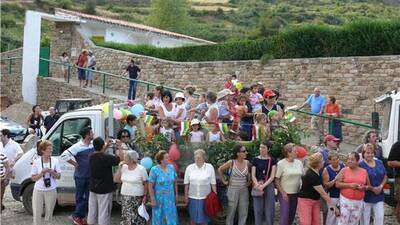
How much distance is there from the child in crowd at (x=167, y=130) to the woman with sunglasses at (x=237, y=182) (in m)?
1.07

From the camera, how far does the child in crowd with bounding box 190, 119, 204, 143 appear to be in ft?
32.1

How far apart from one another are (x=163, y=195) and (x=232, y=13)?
59.6 meters

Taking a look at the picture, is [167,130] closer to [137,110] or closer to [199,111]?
[137,110]

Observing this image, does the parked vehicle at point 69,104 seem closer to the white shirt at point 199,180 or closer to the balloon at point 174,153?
the balloon at point 174,153

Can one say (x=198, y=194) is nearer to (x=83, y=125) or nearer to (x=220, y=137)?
(x=220, y=137)

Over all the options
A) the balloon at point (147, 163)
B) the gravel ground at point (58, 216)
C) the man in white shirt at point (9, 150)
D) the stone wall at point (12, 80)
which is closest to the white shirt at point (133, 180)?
the balloon at point (147, 163)

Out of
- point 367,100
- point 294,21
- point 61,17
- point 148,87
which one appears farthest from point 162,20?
point 367,100

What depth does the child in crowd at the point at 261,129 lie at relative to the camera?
9.78m

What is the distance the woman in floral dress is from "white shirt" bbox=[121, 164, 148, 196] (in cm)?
17

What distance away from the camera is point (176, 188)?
9.29 m

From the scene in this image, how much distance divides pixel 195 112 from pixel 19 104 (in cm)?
1648

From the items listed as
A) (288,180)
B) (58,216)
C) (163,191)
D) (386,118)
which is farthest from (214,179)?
(386,118)

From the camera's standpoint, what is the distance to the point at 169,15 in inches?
2261

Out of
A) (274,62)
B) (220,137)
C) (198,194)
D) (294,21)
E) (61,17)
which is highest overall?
(294,21)
